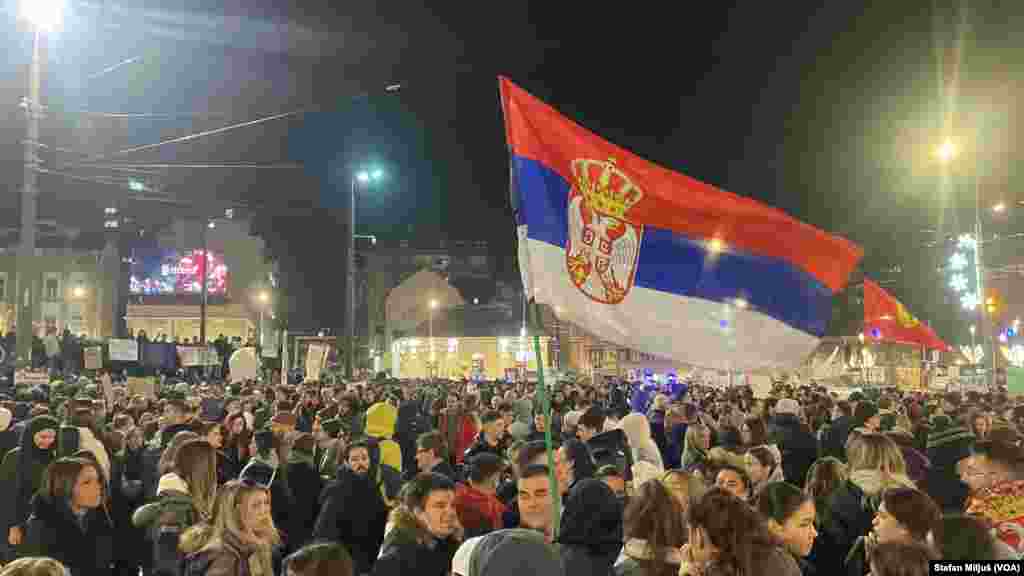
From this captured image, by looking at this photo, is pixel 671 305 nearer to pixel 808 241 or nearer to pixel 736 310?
pixel 736 310

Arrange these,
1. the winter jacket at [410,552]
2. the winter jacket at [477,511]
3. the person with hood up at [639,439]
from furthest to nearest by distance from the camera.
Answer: the person with hood up at [639,439] → the winter jacket at [477,511] → the winter jacket at [410,552]

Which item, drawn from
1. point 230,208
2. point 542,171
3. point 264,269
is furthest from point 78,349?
point 264,269

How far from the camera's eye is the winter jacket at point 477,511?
17.6 ft

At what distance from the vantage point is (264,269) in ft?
294

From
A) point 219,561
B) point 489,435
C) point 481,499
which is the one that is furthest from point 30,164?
point 219,561

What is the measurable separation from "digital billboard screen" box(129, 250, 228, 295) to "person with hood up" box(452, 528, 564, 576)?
75776 millimetres

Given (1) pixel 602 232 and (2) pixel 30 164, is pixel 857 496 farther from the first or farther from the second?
(2) pixel 30 164

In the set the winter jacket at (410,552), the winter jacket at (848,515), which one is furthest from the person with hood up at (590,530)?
the winter jacket at (848,515)

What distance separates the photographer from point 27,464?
734cm

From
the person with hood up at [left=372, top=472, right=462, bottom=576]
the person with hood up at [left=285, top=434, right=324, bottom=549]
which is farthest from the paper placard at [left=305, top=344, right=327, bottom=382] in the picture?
the person with hood up at [left=372, top=472, right=462, bottom=576]

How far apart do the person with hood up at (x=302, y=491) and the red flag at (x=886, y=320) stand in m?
8.91

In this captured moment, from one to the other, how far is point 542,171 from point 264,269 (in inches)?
3464

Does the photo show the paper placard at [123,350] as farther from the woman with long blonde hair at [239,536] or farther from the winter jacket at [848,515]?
the winter jacket at [848,515]

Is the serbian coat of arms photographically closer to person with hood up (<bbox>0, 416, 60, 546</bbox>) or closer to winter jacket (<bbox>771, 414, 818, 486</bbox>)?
winter jacket (<bbox>771, 414, 818, 486</bbox>)
